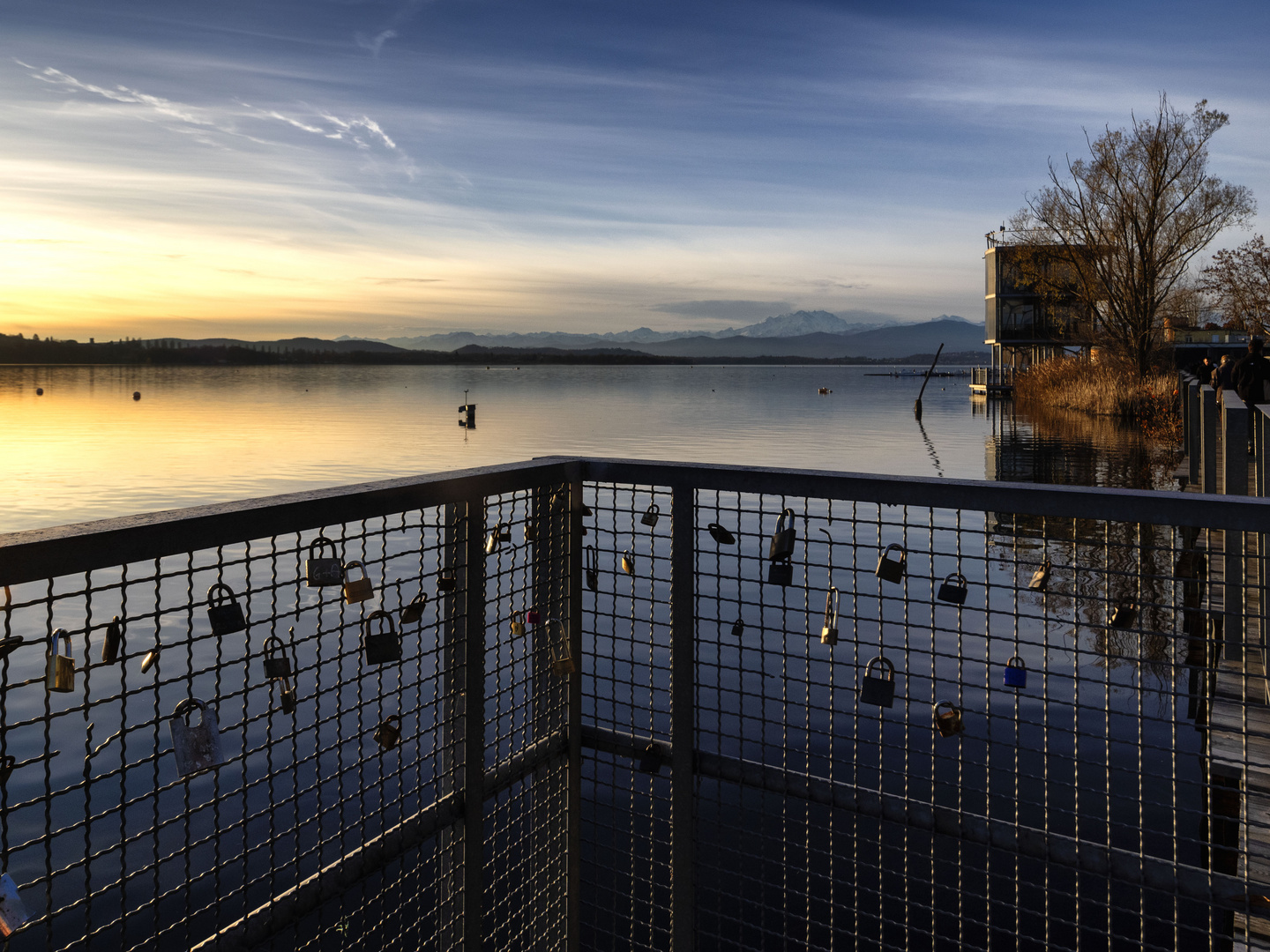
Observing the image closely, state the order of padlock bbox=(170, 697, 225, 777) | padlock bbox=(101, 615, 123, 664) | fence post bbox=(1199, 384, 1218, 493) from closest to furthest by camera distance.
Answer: padlock bbox=(101, 615, 123, 664), padlock bbox=(170, 697, 225, 777), fence post bbox=(1199, 384, 1218, 493)

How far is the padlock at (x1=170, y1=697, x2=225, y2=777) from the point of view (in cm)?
139

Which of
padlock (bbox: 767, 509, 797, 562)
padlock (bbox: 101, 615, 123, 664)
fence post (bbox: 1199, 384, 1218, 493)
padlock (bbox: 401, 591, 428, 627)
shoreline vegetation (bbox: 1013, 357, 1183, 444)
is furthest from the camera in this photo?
shoreline vegetation (bbox: 1013, 357, 1183, 444)

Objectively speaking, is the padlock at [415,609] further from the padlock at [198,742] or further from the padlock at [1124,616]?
the padlock at [1124,616]

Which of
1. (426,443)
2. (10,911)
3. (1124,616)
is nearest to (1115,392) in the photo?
(426,443)

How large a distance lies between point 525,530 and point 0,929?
Result: 1.34 m

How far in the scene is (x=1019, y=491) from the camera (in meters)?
1.77

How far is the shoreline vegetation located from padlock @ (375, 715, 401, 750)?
27265 mm

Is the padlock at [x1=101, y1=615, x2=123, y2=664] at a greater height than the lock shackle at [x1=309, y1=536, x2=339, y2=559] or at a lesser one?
lesser

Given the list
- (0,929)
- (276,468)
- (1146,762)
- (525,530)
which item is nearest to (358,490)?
(525,530)

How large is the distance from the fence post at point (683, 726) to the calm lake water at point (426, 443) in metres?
9.31

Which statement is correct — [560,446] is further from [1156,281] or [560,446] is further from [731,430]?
[1156,281]

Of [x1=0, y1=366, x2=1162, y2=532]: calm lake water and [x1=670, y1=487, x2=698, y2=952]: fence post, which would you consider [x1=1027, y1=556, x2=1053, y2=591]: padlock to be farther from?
[x1=0, y1=366, x2=1162, y2=532]: calm lake water

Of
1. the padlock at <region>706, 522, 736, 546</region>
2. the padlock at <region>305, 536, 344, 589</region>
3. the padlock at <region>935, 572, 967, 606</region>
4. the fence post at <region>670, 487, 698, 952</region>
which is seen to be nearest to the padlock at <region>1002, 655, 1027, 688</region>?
the padlock at <region>935, 572, 967, 606</region>

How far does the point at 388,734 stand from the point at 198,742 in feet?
1.61
